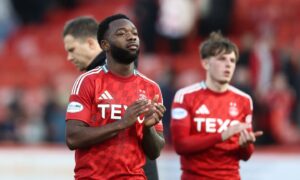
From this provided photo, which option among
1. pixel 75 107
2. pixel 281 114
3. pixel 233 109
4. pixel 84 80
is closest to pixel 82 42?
pixel 233 109

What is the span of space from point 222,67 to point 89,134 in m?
2.05

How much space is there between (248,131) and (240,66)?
6.37 m

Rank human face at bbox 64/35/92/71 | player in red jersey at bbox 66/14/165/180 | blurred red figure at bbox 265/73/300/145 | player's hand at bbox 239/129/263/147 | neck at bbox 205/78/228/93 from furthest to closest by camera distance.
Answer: blurred red figure at bbox 265/73/300/145 → neck at bbox 205/78/228/93 → human face at bbox 64/35/92/71 → player's hand at bbox 239/129/263/147 → player in red jersey at bbox 66/14/165/180

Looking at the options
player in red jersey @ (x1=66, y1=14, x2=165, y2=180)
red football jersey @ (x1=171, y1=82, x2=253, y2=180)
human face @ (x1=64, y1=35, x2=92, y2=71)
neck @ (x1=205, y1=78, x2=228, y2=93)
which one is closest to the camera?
player in red jersey @ (x1=66, y1=14, x2=165, y2=180)

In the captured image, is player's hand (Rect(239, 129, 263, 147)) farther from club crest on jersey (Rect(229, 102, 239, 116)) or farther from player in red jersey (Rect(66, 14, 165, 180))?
player in red jersey (Rect(66, 14, 165, 180))

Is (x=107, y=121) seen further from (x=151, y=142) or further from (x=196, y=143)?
(x=196, y=143)

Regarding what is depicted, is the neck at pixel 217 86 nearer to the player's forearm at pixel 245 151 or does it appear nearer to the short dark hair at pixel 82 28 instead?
the player's forearm at pixel 245 151

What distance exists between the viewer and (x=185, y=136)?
7.63 m

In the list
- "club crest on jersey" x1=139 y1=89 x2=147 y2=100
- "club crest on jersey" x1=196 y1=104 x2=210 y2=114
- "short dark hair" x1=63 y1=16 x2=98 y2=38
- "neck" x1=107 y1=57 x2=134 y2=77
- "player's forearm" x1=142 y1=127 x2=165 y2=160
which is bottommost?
"player's forearm" x1=142 y1=127 x2=165 y2=160

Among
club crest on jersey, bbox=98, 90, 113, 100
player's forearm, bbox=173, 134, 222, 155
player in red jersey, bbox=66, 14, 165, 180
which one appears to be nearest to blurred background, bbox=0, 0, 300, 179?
player's forearm, bbox=173, 134, 222, 155

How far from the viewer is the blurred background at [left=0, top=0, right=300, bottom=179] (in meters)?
12.5

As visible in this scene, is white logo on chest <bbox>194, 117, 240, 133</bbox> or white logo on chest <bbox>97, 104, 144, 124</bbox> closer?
white logo on chest <bbox>97, 104, 144, 124</bbox>

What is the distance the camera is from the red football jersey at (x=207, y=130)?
7598 mm

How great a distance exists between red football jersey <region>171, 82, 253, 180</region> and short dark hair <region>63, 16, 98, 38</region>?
892 millimetres
